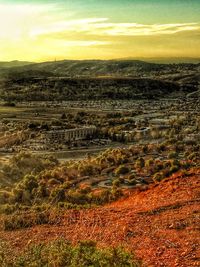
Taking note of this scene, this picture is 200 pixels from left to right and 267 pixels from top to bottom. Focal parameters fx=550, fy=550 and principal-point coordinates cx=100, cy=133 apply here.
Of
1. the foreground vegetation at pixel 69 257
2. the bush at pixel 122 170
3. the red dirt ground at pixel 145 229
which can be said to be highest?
the foreground vegetation at pixel 69 257

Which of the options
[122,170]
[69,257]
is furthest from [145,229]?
[122,170]

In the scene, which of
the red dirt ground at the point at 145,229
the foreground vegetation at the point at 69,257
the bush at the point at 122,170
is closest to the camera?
the foreground vegetation at the point at 69,257

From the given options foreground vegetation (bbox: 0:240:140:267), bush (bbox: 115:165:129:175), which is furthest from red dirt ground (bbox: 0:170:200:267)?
bush (bbox: 115:165:129:175)

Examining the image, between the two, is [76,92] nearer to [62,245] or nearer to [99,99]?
[99,99]

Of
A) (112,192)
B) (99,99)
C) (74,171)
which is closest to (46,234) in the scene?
(112,192)

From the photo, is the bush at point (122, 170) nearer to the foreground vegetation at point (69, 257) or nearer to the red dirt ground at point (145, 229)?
the red dirt ground at point (145, 229)

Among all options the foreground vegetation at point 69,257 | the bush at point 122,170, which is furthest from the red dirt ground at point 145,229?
the bush at point 122,170

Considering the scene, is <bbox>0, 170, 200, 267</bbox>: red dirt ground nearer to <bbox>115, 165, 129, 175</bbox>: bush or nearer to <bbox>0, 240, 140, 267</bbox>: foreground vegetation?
<bbox>0, 240, 140, 267</bbox>: foreground vegetation

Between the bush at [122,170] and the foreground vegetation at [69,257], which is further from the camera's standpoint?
the bush at [122,170]

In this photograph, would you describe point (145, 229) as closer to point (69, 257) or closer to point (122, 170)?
point (69, 257)
